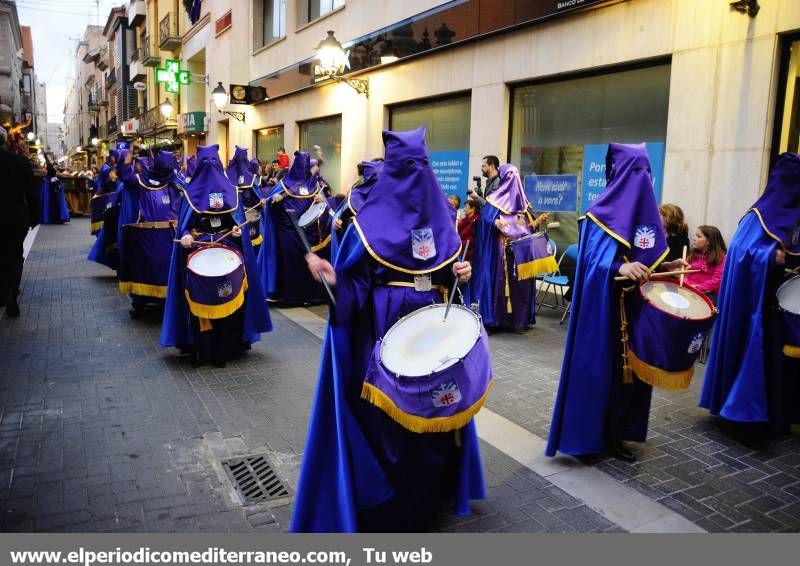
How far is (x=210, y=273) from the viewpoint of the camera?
643cm

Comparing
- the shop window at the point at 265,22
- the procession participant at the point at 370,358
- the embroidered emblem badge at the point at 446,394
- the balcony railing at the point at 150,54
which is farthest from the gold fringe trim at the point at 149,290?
the balcony railing at the point at 150,54

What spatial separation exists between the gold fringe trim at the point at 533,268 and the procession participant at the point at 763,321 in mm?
3094

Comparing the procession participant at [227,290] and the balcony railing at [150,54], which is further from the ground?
the balcony railing at [150,54]

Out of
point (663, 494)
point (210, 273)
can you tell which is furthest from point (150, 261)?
point (663, 494)

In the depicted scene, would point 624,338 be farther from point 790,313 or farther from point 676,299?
point 790,313

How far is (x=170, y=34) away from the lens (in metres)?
33.9

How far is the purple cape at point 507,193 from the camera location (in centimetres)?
855

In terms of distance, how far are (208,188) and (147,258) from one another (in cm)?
235

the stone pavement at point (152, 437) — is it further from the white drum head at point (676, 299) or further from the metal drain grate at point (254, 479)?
the white drum head at point (676, 299)

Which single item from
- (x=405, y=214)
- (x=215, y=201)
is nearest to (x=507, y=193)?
Result: (x=215, y=201)

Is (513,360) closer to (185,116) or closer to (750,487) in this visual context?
(750,487)

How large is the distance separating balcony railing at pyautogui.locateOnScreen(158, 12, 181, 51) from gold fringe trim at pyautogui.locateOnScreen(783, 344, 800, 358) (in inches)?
1327

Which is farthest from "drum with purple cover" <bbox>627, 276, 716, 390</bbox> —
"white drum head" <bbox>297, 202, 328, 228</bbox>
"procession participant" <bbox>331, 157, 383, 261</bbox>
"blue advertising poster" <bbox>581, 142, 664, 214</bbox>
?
"blue advertising poster" <bbox>581, 142, 664, 214</bbox>

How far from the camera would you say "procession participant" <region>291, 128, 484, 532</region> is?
328cm
